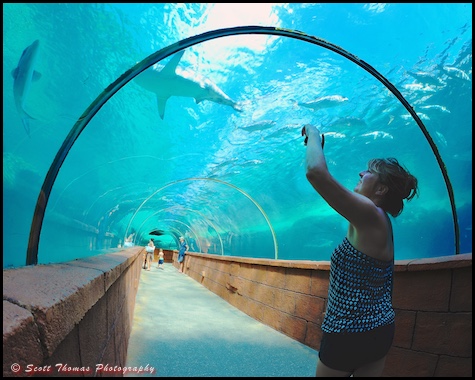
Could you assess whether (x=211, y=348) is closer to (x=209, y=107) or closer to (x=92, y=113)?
(x=92, y=113)

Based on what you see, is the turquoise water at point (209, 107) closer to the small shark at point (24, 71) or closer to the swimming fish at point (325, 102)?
the swimming fish at point (325, 102)

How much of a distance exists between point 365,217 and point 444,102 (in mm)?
22996

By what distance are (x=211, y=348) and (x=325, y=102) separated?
12.0 meters

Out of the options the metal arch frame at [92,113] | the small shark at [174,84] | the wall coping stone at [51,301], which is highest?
the small shark at [174,84]

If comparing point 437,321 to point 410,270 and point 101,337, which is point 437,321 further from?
point 101,337

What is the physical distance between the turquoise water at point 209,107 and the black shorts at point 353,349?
2.67 m

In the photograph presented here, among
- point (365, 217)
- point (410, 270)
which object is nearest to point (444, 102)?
point (410, 270)

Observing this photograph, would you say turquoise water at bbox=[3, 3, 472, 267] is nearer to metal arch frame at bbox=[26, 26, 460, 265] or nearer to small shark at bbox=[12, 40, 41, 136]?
metal arch frame at bbox=[26, 26, 460, 265]

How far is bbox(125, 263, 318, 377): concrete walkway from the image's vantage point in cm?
330

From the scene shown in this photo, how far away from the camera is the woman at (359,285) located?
4.69 feet

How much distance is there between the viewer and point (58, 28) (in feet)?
20.0

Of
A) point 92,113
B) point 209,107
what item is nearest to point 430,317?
point 92,113

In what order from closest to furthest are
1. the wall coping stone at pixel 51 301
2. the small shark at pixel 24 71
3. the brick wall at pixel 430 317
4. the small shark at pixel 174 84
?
the wall coping stone at pixel 51 301 < the brick wall at pixel 430 317 < the small shark at pixel 24 71 < the small shark at pixel 174 84

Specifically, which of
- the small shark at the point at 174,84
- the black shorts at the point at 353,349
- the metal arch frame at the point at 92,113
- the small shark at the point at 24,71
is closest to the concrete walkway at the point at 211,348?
the metal arch frame at the point at 92,113
